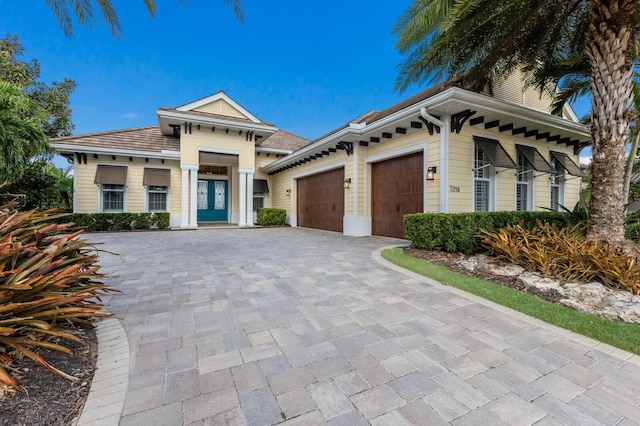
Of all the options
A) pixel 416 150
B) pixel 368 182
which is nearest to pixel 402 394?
pixel 416 150

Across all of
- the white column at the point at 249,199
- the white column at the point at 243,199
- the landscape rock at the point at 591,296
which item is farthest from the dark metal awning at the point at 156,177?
the landscape rock at the point at 591,296

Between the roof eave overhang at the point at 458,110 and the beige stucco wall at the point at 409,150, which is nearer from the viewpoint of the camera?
the roof eave overhang at the point at 458,110

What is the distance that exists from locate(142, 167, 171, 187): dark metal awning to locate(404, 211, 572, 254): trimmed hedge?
1252 centimetres

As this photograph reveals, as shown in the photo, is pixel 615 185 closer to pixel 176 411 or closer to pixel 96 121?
pixel 176 411

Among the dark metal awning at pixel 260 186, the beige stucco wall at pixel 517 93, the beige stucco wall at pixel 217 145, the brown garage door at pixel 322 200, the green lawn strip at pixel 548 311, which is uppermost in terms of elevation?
the beige stucco wall at pixel 517 93

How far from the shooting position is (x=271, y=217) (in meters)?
15.1

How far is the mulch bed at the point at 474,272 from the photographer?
3740 millimetres

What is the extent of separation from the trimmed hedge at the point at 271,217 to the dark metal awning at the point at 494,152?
10132 mm

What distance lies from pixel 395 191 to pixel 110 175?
13054 mm

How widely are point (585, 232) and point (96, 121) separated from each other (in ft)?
86.2

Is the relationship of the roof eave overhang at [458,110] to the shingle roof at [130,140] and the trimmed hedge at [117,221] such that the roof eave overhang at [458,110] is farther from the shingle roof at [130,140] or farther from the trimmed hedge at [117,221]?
the trimmed hedge at [117,221]

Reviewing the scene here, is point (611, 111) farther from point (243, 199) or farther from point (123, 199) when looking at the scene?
point (123, 199)

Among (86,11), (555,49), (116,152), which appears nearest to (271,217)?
(116,152)

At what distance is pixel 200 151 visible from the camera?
14133mm
